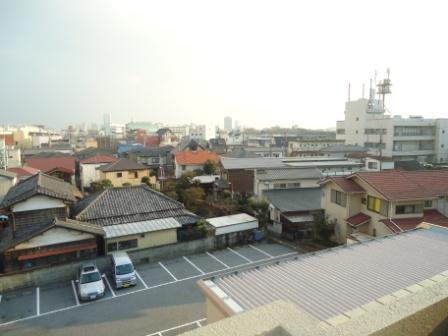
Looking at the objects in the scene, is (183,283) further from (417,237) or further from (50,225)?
(417,237)

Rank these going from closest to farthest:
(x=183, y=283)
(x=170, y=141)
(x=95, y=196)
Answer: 1. (x=183, y=283)
2. (x=95, y=196)
3. (x=170, y=141)

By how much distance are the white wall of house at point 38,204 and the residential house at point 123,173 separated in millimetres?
13323

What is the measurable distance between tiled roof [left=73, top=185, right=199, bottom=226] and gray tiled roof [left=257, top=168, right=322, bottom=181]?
26.3 ft

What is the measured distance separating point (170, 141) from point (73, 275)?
64.2 metres

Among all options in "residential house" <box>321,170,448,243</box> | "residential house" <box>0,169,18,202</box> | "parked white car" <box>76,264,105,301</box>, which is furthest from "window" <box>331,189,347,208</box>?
"residential house" <box>0,169,18,202</box>

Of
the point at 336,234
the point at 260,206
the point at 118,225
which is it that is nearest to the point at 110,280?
the point at 118,225

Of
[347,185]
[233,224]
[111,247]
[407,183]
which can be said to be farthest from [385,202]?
[111,247]

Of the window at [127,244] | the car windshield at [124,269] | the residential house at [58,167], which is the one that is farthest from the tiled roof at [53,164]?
the car windshield at [124,269]

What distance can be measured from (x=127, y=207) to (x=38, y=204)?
482 cm

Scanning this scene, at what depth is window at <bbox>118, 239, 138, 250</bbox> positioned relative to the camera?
54.7ft

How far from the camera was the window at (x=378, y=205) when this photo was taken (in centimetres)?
1605

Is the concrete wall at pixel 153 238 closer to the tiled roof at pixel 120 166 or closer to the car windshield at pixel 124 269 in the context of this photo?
the car windshield at pixel 124 269

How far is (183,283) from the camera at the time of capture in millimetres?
14531

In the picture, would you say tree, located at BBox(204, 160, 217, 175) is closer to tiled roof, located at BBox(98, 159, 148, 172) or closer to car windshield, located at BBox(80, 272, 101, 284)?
tiled roof, located at BBox(98, 159, 148, 172)
